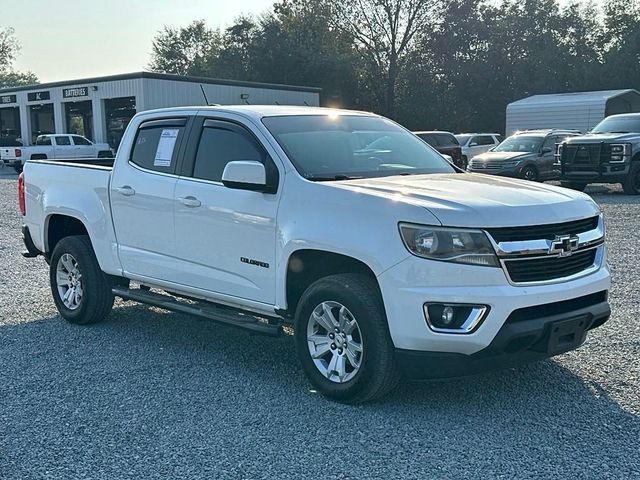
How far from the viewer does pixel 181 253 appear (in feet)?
18.6

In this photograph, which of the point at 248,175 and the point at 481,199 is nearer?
the point at 481,199

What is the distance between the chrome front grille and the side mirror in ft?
5.22

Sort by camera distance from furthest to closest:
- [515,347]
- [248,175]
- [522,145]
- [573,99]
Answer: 1. [573,99]
2. [522,145]
3. [248,175]
4. [515,347]

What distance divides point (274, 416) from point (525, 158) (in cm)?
1708

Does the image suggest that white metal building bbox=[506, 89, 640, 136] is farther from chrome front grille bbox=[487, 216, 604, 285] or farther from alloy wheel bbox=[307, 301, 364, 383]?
alloy wheel bbox=[307, 301, 364, 383]

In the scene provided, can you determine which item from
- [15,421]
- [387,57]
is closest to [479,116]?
[387,57]

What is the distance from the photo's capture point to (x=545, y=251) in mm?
4281

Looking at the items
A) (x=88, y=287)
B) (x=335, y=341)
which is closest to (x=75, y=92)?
(x=88, y=287)

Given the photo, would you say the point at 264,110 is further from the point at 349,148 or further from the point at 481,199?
the point at 481,199

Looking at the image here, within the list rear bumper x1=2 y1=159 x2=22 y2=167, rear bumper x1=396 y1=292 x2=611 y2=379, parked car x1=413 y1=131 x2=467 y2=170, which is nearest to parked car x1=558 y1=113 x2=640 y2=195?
parked car x1=413 y1=131 x2=467 y2=170

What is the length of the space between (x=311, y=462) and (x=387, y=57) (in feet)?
157

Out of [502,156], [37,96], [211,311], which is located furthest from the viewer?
[37,96]

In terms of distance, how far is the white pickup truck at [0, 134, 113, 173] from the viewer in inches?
1209

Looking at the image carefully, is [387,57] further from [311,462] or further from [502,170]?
[311,462]
